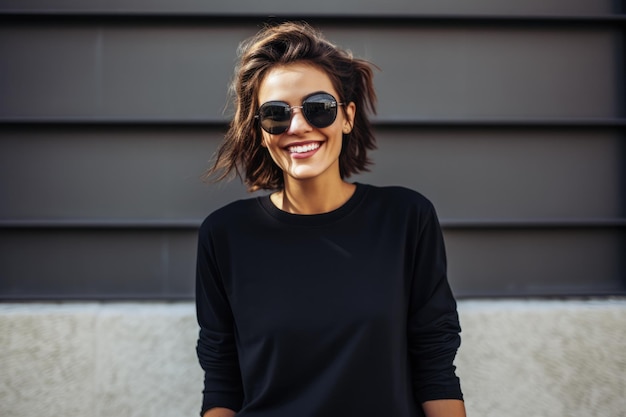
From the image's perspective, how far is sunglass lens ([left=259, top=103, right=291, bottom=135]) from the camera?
5.73 feet

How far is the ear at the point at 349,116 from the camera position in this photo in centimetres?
193

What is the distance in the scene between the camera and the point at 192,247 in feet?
8.61

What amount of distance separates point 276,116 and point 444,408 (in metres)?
1.02

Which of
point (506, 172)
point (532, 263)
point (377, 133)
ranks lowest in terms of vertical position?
point (532, 263)

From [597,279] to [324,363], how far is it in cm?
156

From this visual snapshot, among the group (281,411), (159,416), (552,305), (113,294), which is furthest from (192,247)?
(552,305)

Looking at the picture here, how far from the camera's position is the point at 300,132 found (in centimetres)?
174

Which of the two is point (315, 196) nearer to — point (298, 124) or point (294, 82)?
point (298, 124)

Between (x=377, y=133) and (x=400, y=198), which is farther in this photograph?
(x=377, y=133)

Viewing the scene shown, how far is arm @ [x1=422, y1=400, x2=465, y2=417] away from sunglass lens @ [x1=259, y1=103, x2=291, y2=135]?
3.14 ft

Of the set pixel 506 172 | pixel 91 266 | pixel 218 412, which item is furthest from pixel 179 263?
pixel 506 172

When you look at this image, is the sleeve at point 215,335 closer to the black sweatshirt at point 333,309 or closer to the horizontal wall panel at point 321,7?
the black sweatshirt at point 333,309

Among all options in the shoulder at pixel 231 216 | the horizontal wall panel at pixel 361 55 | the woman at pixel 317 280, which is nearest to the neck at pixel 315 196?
the woman at pixel 317 280

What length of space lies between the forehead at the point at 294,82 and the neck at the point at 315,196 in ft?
0.92
